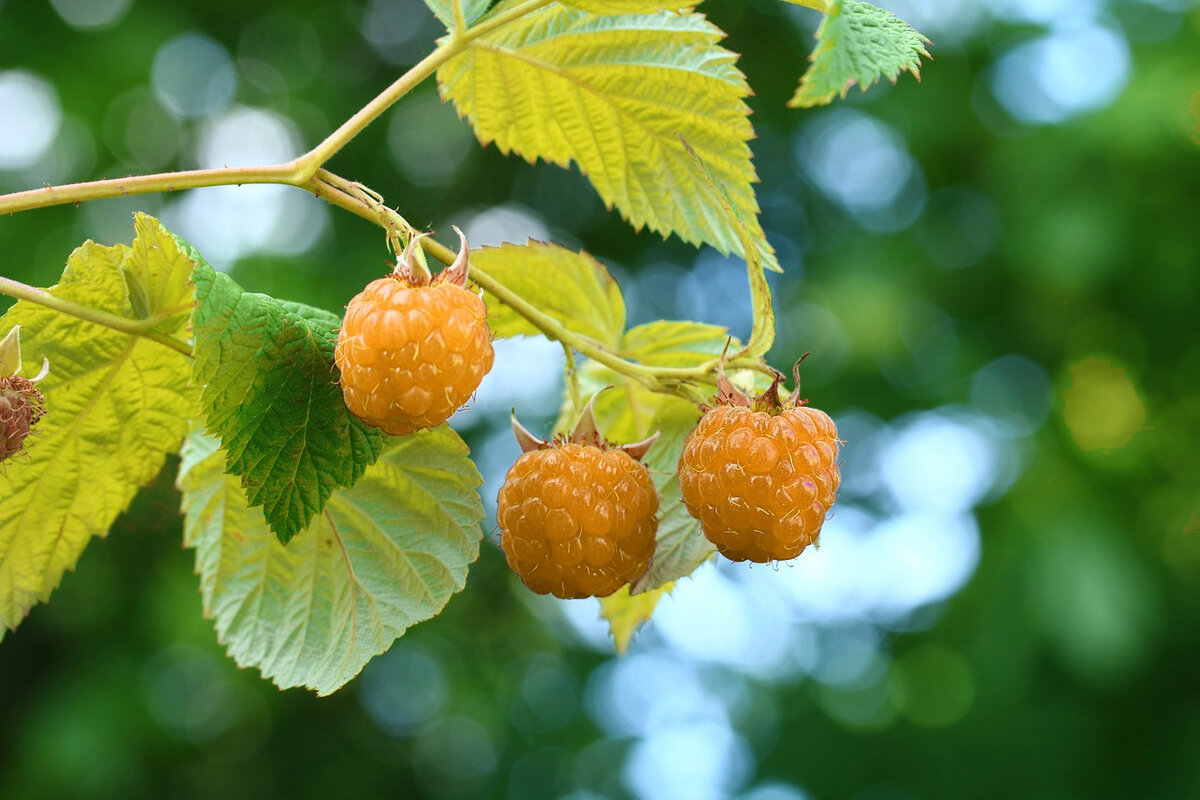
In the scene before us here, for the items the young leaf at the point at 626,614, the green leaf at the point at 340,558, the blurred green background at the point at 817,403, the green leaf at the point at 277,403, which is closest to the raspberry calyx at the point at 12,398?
the green leaf at the point at 277,403

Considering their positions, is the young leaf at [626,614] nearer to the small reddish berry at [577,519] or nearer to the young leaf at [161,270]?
the small reddish berry at [577,519]

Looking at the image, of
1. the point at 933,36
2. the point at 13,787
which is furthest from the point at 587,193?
the point at 13,787

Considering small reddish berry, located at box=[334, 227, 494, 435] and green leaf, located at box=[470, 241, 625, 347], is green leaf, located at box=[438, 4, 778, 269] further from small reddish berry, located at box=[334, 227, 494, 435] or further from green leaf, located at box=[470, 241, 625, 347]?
small reddish berry, located at box=[334, 227, 494, 435]

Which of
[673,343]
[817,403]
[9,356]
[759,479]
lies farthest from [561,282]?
[817,403]

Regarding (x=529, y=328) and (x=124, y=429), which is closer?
(x=124, y=429)

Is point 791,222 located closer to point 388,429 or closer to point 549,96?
point 549,96
